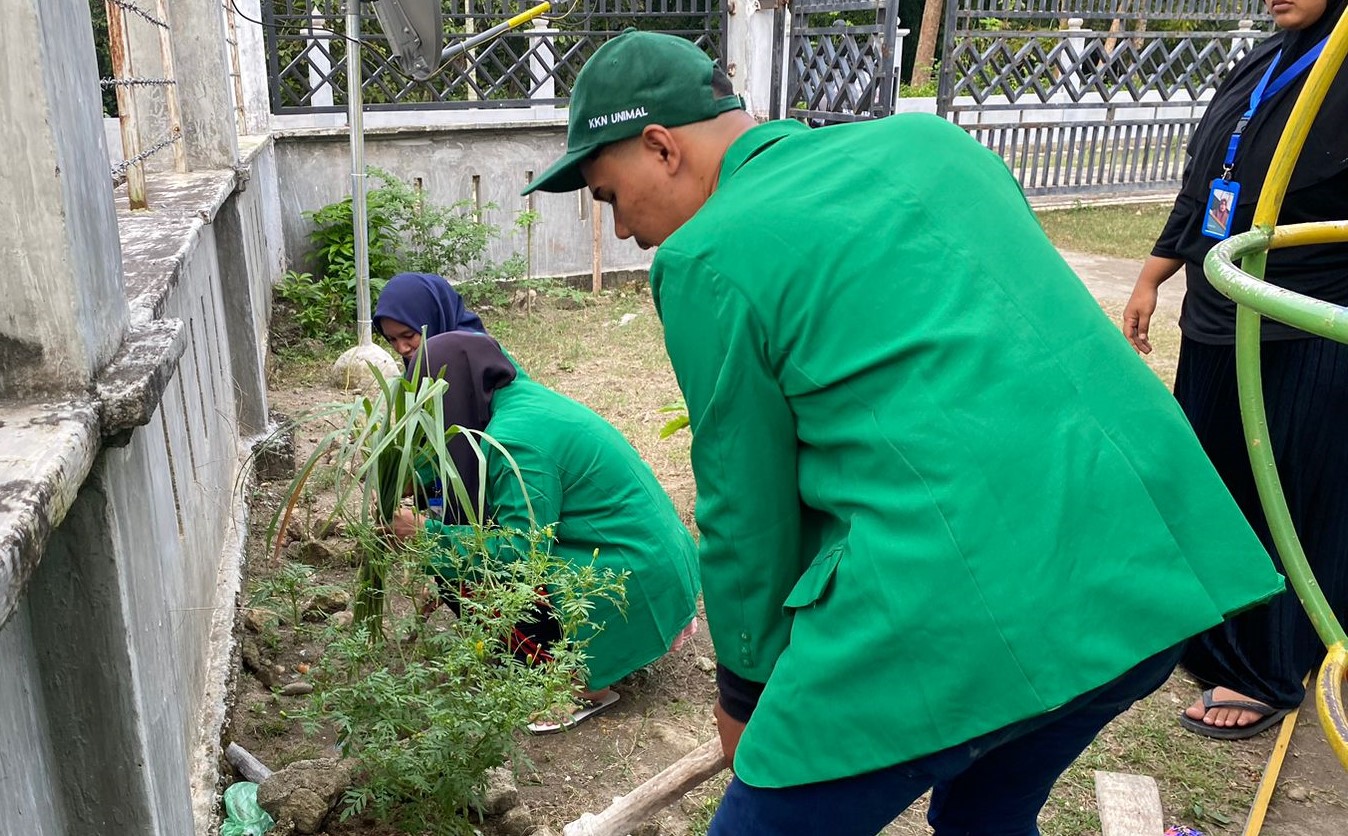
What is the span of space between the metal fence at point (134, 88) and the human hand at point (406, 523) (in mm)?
1020

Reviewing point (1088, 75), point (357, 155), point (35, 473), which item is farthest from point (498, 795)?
point (1088, 75)

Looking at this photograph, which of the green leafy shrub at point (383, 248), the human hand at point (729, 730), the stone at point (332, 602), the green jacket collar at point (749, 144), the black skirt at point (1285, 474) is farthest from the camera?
the green leafy shrub at point (383, 248)

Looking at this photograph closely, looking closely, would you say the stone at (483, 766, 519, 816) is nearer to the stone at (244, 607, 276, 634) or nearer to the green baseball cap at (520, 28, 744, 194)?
the stone at (244, 607, 276, 634)

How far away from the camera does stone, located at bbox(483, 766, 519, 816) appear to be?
2.47 metres

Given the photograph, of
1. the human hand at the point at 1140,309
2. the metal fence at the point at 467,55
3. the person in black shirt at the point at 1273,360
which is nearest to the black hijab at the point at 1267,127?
the person in black shirt at the point at 1273,360

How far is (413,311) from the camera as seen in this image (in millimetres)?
3289

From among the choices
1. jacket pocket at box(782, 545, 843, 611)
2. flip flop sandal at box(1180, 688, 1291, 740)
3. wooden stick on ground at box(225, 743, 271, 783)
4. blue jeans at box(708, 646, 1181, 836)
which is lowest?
flip flop sandal at box(1180, 688, 1291, 740)

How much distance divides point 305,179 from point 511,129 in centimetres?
142

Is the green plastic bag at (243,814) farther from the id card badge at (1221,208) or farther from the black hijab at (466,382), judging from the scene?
the id card badge at (1221,208)

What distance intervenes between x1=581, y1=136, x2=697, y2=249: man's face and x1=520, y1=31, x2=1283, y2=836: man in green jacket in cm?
15

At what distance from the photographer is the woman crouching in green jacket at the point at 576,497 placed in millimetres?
2852

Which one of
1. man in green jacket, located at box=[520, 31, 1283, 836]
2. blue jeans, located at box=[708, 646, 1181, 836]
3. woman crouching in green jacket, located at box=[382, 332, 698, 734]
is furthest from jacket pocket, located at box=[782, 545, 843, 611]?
woman crouching in green jacket, located at box=[382, 332, 698, 734]

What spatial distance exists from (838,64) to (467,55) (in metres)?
2.85

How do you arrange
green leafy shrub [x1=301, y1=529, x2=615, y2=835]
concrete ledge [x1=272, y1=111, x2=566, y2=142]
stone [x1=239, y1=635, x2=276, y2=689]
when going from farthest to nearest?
concrete ledge [x1=272, y1=111, x2=566, y2=142], stone [x1=239, y1=635, x2=276, y2=689], green leafy shrub [x1=301, y1=529, x2=615, y2=835]
